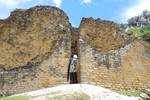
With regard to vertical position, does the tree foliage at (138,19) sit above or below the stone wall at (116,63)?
above

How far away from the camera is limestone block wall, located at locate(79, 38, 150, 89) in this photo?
17.0m

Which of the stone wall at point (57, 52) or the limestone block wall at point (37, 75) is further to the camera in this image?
the stone wall at point (57, 52)

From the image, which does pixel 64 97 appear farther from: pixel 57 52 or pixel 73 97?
pixel 57 52

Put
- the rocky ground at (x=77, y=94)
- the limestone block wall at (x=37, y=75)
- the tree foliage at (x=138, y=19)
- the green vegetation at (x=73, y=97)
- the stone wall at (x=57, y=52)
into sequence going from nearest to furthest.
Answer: the green vegetation at (x=73, y=97) → the rocky ground at (x=77, y=94) → the limestone block wall at (x=37, y=75) → the stone wall at (x=57, y=52) → the tree foliage at (x=138, y=19)

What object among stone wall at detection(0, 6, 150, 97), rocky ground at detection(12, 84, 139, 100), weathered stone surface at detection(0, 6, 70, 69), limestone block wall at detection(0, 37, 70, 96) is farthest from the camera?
weathered stone surface at detection(0, 6, 70, 69)

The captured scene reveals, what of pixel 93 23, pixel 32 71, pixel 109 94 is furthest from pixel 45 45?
pixel 109 94

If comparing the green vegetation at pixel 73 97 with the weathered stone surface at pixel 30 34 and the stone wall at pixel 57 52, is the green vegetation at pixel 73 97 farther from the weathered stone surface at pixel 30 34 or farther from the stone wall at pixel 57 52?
the weathered stone surface at pixel 30 34

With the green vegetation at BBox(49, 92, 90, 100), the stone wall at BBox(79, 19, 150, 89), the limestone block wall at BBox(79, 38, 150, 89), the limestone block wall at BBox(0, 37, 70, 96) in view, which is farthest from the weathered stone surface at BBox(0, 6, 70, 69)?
the green vegetation at BBox(49, 92, 90, 100)

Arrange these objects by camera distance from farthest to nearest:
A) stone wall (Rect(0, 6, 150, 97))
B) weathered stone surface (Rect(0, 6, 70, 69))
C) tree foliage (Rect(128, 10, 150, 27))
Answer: tree foliage (Rect(128, 10, 150, 27)) → weathered stone surface (Rect(0, 6, 70, 69)) → stone wall (Rect(0, 6, 150, 97))

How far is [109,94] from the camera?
12.9m

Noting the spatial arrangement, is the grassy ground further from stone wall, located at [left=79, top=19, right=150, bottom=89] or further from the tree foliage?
the tree foliage

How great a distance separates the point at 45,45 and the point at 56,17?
1.55 meters

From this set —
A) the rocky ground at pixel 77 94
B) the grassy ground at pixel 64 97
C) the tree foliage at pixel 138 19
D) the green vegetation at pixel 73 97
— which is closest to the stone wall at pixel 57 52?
the rocky ground at pixel 77 94

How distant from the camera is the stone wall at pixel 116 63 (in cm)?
1700
